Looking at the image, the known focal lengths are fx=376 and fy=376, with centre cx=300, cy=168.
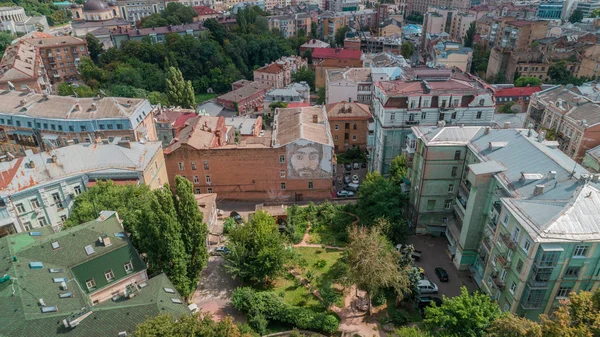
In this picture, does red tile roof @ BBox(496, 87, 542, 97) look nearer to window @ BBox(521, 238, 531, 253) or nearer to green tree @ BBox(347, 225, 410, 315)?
window @ BBox(521, 238, 531, 253)

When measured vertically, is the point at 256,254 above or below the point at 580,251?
below

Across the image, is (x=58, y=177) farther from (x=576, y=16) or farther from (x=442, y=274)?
(x=576, y=16)

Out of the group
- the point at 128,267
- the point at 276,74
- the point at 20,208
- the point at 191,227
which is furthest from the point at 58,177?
the point at 276,74

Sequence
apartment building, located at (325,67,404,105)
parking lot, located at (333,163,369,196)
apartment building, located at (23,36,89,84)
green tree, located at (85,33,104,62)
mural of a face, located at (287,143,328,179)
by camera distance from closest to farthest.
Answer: mural of a face, located at (287,143,328,179)
parking lot, located at (333,163,369,196)
apartment building, located at (325,67,404,105)
apartment building, located at (23,36,89,84)
green tree, located at (85,33,104,62)

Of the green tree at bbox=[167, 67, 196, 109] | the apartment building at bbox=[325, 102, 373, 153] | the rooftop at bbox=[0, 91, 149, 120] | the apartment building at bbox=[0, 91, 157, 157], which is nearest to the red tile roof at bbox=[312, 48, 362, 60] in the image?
the apartment building at bbox=[325, 102, 373, 153]

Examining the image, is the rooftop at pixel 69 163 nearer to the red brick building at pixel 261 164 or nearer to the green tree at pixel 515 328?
the red brick building at pixel 261 164

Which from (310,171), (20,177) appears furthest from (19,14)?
(310,171)

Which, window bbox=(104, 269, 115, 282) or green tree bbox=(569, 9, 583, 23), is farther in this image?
green tree bbox=(569, 9, 583, 23)
